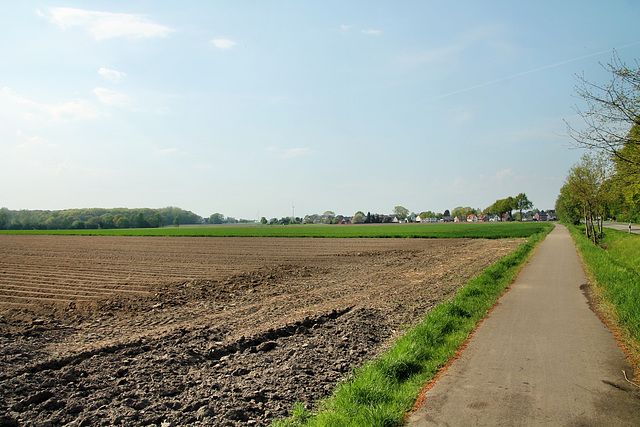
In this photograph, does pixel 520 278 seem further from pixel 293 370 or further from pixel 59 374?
pixel 59 374

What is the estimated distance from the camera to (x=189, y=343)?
728 centimetres

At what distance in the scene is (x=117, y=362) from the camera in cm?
623

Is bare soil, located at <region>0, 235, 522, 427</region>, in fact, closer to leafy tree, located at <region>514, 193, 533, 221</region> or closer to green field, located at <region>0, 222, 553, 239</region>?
green field, located at <region>0, 222, 553, 239</region>

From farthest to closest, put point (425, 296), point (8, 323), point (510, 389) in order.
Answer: point (425, 296) < point (8, 323) < point (510, 389)

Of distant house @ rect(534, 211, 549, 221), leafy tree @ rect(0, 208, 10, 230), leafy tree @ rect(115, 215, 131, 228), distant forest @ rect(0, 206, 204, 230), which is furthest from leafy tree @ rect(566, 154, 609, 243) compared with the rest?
distant house @ rect(534, 211, 549, 221)

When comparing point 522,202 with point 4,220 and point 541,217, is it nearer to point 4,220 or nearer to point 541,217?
point 541,217

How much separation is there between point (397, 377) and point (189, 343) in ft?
12.8

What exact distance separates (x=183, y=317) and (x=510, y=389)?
7.71 m

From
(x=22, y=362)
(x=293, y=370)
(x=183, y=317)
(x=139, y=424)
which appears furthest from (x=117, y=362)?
(x=183, y=317)

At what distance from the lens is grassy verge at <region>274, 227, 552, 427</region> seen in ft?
13.9

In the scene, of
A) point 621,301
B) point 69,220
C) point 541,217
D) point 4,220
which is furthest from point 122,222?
point 541,217

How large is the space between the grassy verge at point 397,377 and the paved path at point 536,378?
Result: 9.3 inches

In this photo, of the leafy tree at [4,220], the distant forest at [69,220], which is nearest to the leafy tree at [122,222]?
the distant forest at [69,220]

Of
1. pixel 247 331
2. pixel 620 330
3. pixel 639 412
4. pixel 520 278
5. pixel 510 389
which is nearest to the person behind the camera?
pixel 639 412
